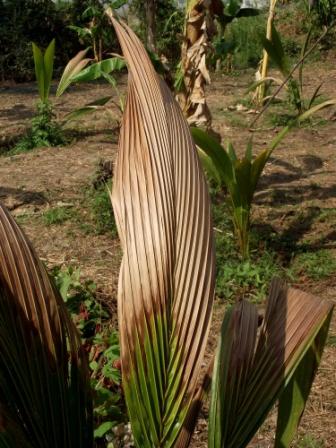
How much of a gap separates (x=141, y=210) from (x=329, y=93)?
6326 millimetres

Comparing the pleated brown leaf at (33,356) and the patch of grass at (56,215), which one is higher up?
the pleated brown leaf at (33,356)

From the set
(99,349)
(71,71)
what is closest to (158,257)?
(99,349)

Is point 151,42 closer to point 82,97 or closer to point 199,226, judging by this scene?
point 82,97

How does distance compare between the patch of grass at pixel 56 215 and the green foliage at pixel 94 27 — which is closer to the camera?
the patch of grass at pixel 56 215

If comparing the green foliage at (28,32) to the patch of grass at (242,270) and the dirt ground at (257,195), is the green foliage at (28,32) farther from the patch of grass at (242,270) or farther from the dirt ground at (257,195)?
the patch of grass at (242,270)

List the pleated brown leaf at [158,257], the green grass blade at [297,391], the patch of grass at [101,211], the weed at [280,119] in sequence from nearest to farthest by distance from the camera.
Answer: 1. the pleated brown leaf at [158,257]
2. the green grass blade at [297,391]
3. the patch of grass at [101,211]
4. the weed at [280,119]

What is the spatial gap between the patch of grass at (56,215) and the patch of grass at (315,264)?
4.26 feet

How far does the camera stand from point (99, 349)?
6.21ft

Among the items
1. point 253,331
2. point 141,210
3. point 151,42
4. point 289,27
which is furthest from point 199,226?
point 289,27

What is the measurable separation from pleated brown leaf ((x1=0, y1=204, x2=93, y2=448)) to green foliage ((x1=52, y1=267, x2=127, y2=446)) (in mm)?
708

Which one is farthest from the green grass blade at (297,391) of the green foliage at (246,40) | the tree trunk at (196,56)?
the green foliage at (246,40)

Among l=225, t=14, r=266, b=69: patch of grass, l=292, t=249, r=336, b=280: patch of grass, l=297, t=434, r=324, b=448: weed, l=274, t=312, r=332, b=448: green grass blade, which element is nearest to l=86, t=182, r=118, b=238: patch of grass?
l=292, t=249, r=336, b=280: patch of grass

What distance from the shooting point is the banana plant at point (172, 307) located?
1.91ft

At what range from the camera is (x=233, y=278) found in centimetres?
252
